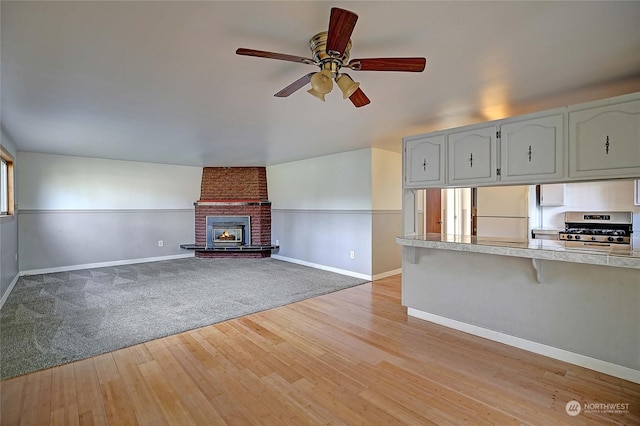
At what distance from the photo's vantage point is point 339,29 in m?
1.43

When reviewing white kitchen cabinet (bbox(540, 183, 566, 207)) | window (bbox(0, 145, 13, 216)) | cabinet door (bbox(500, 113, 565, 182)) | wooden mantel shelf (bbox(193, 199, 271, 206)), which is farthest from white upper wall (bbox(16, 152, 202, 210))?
white kitchen cabinet (bbox(540, 183, 566, 207))

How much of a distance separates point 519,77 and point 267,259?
5817 mm

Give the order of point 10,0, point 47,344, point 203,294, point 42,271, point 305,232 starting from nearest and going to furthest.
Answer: point 10,0
point 47,344
point 203,294
point 42,271
point 305,232

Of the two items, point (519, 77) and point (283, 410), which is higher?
point (519, 77)

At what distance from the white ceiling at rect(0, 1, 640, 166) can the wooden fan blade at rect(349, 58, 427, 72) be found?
0.53ft

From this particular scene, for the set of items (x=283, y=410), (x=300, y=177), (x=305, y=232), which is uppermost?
(x=300, y=177)

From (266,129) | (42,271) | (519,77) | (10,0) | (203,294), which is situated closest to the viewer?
(10,0)

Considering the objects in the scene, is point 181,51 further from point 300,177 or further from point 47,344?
point 300,177

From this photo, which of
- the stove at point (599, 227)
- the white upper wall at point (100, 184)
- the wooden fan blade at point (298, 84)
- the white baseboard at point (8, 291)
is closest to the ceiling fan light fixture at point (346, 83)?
the wooden fan blade at point (298, 84)

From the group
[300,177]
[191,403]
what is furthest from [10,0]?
[300,177]

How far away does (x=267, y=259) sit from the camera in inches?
275

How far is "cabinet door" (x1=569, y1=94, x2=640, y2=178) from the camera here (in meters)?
2.04

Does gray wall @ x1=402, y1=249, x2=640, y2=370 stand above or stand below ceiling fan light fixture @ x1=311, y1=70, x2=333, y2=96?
below

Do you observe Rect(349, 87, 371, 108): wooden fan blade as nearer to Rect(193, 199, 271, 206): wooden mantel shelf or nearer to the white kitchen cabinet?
the white kitchen cabinet
